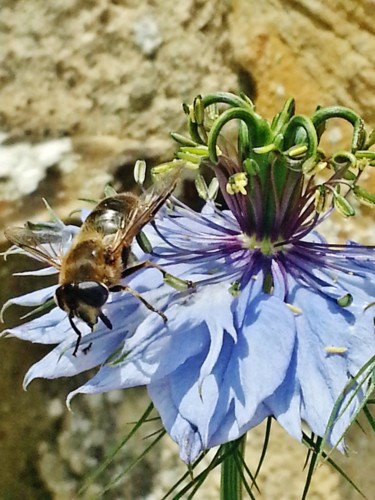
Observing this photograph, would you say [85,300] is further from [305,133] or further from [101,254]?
[305,133]

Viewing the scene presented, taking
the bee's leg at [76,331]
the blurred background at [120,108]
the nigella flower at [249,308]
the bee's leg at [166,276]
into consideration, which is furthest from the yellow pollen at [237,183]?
the blurred background at [120,108]

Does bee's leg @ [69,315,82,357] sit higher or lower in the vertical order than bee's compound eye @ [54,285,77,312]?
lower

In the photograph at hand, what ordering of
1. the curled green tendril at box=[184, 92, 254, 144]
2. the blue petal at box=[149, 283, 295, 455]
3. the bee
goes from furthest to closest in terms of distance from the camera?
the curled green tendril at box=[184, 92, 254, 144] → the bee → the blue petal at box=[149, 283, 295, 455]

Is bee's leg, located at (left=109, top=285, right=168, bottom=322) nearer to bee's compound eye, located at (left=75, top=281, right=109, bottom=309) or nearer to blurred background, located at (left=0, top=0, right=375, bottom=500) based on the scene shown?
bee's compound eye, located at (left=75, top=281, right=109, bottom=309)

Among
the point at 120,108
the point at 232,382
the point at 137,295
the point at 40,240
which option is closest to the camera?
the point at 232,382

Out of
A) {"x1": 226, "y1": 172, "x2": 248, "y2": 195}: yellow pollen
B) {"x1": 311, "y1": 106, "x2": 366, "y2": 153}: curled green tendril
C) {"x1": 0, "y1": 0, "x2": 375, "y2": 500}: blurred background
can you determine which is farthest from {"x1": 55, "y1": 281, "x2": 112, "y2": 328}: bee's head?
{"x1": 0, "y1": 0, "x2": 375, "y2": 500}: blurred background

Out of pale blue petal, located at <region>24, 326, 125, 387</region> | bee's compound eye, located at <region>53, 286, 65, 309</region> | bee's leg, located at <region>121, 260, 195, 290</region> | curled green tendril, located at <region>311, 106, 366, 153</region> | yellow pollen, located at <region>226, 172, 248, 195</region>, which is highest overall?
curled green tendril, located at <region>311, 106, 366, 153</region>

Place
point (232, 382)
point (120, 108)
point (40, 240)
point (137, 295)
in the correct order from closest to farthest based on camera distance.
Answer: point (232, 382)
point (137, 295)
point (40, 240)
point (120, 108)

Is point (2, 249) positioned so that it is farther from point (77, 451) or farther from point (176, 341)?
point (176, 341)

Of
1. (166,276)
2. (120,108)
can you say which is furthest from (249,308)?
(120,108)
